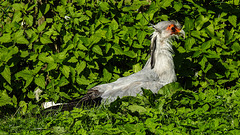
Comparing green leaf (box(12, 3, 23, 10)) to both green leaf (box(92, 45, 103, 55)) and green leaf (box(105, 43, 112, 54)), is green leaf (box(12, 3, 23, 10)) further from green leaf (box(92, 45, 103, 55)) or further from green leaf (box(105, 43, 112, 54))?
green leaf (box(105, 43, 112, 54))

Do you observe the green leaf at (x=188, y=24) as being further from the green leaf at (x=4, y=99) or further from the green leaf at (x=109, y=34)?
the green leaf at (x=4, y=99)

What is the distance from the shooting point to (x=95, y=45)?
554cm

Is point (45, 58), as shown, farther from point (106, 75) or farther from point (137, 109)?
point (137, 109)

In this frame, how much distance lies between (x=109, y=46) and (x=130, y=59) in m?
0.74

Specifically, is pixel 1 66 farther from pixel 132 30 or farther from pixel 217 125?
pixel 217 125

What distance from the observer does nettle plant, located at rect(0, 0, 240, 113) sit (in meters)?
5.60

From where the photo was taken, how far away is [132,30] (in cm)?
589

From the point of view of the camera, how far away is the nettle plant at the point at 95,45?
560cm

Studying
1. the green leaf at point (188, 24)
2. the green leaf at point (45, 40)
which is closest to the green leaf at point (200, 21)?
the green leaf at point (188, 24)

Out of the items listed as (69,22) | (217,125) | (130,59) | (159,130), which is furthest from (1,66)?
(217,125)

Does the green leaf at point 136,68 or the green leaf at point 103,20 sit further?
the green leaf at point 136,68

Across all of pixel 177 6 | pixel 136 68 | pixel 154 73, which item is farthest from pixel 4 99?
pixel 177 6

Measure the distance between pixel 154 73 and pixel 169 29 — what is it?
→ 881 millimetres

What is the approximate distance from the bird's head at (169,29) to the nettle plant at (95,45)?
163 mm
